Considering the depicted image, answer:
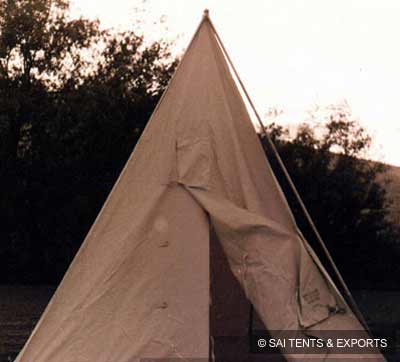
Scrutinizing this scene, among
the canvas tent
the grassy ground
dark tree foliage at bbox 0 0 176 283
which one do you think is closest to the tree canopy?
dark tree foliage at bbox 0 0 176 283

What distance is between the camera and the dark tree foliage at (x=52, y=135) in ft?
79.3

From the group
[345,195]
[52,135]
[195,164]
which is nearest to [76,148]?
[52,135]

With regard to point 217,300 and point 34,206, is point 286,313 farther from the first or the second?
point 34,206

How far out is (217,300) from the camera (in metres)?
9.08

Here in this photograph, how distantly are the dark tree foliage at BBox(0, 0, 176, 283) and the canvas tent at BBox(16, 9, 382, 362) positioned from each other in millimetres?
16910

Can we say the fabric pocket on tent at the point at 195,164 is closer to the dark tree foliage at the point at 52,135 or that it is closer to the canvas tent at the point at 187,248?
the canvas tent at the point at 187,248

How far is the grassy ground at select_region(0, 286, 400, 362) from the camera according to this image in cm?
1154

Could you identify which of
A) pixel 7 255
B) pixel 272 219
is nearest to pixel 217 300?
→ pixel 272 219

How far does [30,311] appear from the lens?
635 inches

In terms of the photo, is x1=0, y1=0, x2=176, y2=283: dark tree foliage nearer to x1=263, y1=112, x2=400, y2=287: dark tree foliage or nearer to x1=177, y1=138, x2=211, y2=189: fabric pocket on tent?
x1=263, y1=112, x2=400, y2=287: dark tree foliage

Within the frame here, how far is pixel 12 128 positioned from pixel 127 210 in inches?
715

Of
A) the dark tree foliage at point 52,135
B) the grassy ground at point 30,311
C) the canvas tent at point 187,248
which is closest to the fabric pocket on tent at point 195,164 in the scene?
the canvas tent at point 187,248

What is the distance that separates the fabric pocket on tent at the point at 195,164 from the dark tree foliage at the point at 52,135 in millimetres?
17073

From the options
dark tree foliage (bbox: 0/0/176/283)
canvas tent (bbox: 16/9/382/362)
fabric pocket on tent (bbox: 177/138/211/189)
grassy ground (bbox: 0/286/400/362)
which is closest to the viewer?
canvas tent (bbox: 16/9/382/362)
